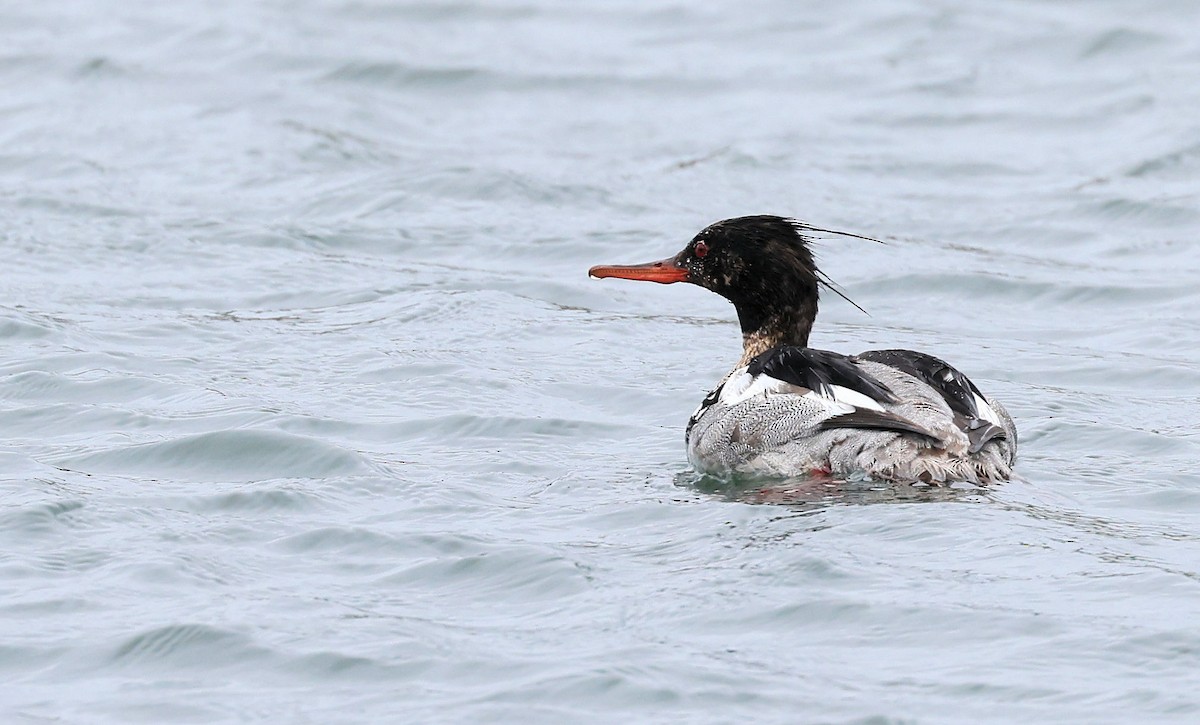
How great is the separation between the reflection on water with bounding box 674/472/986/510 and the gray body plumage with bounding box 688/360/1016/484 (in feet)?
0.12

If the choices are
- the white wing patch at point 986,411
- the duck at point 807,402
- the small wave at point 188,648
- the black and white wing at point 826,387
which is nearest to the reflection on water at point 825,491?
the duck at point 807,402

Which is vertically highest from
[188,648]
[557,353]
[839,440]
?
[839,440]

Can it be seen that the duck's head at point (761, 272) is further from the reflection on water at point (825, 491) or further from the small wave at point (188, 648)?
the small wave at point (188, 648)

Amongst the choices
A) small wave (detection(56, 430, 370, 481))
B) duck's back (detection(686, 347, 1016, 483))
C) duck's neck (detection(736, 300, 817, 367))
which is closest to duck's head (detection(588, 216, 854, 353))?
duck's neck (detection(736, 300, 817, 367))

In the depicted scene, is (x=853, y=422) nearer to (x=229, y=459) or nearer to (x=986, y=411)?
(x=986, y=411)

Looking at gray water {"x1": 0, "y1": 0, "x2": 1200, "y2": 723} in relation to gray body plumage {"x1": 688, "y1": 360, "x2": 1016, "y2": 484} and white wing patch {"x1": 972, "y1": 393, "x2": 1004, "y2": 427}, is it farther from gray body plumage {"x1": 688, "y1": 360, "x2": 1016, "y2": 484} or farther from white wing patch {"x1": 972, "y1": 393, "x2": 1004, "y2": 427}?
white wing patch {"x1": 972, "y1": 393, "x2": 1004, "y2": 427}

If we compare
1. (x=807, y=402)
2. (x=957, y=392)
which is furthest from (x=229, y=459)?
(x=957, y=392)

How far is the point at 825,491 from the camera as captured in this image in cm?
732

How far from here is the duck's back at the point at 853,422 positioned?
7.26m

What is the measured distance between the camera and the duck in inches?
287

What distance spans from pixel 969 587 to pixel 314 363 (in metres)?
4.56

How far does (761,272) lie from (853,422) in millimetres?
1360

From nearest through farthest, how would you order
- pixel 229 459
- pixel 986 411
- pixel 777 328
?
pixel 986 411, pixel 229 459, pixel 777 328

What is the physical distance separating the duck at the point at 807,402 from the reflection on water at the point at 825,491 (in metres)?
0.03
